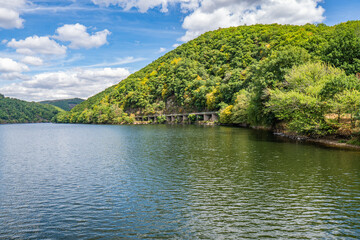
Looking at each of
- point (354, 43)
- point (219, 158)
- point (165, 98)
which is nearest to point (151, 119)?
point (165, 98)

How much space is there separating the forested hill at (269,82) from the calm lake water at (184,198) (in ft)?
47.7

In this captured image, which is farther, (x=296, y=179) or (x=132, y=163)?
(x=132, y=163)

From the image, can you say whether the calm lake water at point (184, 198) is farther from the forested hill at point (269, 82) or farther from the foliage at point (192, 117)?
the foliage at point (192, 117)

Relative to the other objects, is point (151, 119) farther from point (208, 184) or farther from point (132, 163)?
point (208, 184)

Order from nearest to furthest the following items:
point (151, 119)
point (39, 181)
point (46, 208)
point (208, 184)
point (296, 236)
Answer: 1. point (296, 236)
2. point (46, 208)
3. point (208, 184)
4. point (39, 181)
5. point (151, 119)

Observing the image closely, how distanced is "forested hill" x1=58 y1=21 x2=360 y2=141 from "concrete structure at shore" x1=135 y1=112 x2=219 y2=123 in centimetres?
555

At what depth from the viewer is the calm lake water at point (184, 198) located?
→ 13711 millimetres

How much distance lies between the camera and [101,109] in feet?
601

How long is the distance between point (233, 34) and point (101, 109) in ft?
361

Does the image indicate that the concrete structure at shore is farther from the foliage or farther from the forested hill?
the forested hill

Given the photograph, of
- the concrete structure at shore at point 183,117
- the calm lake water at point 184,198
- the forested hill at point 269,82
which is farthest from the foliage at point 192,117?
the calm lake water at point 184,198

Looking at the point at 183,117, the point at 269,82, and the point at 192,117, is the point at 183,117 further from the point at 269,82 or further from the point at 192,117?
the point at 269,82

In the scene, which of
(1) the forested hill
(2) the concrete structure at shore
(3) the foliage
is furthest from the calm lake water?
(3) the foliage

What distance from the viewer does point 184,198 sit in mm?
18578
